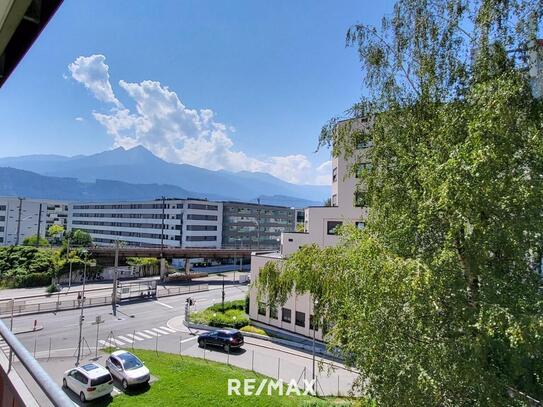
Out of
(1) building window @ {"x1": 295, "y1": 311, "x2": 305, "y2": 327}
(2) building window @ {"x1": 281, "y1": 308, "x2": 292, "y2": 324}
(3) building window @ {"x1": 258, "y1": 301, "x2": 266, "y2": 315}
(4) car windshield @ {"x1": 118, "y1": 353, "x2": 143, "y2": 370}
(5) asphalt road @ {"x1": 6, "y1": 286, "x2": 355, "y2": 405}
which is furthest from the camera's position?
(3) building window @ {"x1": 258, "y1": 301, "x2": 266, "y2": 315}

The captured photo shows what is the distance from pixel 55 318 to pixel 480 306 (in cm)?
2908

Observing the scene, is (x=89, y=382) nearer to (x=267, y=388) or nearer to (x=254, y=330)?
(x=267, y=388)

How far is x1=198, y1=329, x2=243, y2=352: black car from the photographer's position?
795 inches

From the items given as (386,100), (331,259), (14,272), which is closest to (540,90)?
(386,100)

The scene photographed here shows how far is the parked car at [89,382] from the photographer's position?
13000 mm

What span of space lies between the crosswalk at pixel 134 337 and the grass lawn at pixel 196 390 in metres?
4.35

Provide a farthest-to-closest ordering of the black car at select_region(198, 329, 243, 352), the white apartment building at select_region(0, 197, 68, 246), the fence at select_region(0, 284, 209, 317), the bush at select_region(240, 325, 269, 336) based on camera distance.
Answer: the white apartment building at select_region(0, 197, 68, 246) → the fence at select_region(0, 284, 209, 317) → the bush at select_region(240, 325, 269, 336) → the black car at select_region(198, 329, 243, 352)

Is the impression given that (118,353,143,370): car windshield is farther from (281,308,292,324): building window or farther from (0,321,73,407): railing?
(0,321,73,407): railing

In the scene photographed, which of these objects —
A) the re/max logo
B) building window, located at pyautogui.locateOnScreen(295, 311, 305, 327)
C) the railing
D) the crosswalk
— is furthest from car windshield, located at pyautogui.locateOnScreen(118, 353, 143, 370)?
the railing

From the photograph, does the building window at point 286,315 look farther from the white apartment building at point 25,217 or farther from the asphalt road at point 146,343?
the white apartment building at point 25,217

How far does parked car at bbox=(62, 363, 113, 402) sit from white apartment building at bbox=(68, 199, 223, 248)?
47139 millimetres

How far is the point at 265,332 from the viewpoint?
23.5m

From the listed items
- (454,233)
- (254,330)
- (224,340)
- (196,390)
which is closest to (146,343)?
(224,340)

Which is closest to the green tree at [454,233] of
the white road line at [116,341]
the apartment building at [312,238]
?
the apartment building at [312,238]
